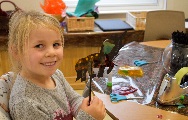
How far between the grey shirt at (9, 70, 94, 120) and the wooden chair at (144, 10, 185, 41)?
163 cm

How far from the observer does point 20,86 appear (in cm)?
105

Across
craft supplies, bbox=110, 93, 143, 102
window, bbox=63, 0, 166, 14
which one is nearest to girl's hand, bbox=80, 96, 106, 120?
craft supplies, bbox=110, 93, 143, 102

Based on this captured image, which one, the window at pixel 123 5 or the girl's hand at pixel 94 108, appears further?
the window at pixel 123 5

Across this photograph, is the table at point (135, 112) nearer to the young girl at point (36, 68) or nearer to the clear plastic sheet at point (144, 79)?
the clear plastic sheet at point (144, 79)

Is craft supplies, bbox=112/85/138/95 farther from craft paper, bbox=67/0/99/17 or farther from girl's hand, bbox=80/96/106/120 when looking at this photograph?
craft paper, bbox=67/0/99/17

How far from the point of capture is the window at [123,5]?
11.0 feet

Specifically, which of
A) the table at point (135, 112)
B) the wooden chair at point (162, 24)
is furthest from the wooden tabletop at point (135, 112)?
the wooden chair at point (162, 24)

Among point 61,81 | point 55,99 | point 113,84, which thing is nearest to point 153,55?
point 113,84

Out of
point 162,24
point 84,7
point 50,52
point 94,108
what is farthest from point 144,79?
point 84,7

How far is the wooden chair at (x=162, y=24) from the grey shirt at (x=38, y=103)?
1634 mm

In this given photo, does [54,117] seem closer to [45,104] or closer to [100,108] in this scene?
[45,104]

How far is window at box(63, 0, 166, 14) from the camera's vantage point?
3.35m

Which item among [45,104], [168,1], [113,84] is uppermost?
[168,1]

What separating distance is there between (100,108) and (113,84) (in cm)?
48
